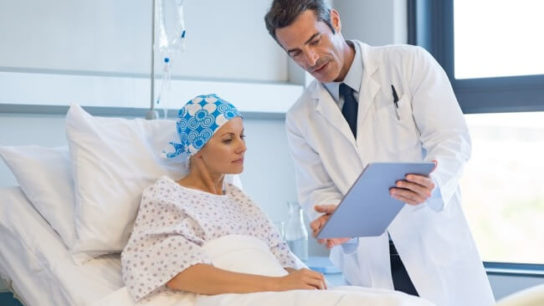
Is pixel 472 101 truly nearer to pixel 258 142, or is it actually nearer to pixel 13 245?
pixel 258 142

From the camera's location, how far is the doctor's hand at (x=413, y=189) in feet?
6.23

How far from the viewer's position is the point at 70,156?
219 centimetres

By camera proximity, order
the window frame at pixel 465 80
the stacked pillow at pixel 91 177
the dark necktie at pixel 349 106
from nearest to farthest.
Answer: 1. the stacked pillow at pixel 91 177
2. the dark necktie at pixel 349 106
3. the window frame at pixel 465 80

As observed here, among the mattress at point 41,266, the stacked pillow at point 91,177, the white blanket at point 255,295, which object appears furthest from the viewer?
the stacked pillow at point 91,177

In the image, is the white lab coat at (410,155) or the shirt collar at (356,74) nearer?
the white lab coat at (410,155)

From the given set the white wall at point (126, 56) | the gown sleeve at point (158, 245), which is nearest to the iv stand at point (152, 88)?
the white wall at point (126, 56)

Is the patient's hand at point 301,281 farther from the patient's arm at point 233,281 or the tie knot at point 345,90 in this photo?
the tie knot at point 345,90

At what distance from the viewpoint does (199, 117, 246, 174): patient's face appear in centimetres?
217

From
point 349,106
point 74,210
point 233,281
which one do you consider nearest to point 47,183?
point 74,210

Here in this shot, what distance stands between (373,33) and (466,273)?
57.5 inches

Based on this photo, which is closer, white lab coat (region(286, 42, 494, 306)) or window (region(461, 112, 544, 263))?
white lab coat (region(286, 42, 494, 306))

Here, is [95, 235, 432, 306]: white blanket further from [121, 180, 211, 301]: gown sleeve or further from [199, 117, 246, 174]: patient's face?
[199, 117, 246, 174]: patient's face

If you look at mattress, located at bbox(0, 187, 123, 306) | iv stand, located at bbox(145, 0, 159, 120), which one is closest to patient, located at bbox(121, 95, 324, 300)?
mattress, located at bbox(0, 187, 123, 306)

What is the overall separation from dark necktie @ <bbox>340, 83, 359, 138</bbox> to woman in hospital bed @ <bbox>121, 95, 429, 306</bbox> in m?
0.32
